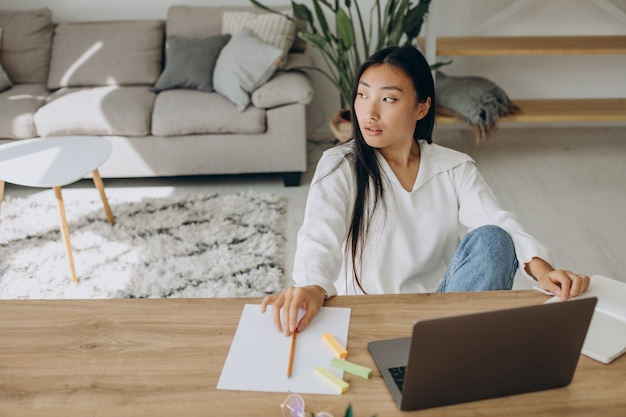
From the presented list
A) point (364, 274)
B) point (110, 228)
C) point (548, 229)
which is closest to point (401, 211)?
point (364, 274)

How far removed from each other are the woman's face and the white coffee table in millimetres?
1486

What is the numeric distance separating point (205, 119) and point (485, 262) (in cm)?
218

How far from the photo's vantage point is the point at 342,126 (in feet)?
11.3

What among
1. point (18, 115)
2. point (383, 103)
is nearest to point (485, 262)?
point (383, 103)

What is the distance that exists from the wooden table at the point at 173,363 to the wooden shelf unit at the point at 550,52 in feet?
8.34

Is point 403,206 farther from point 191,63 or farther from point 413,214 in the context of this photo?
point 191,63

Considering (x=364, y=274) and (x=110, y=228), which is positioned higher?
(x=364, y=274)

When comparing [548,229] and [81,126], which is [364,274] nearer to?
[548,229]

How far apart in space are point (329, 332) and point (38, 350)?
0.49m

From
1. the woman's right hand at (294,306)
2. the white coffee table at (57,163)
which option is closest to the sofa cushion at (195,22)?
the white coffee table at (57,163)

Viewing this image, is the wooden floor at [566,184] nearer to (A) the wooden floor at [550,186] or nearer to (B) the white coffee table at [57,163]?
(A) the wooden floor at [550,186]

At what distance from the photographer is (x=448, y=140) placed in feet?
13.3

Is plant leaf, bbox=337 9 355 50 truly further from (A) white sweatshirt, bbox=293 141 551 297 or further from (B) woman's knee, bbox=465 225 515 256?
(B) woman's knee, bbox=465 225 515 256

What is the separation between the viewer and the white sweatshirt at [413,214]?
1.53m
